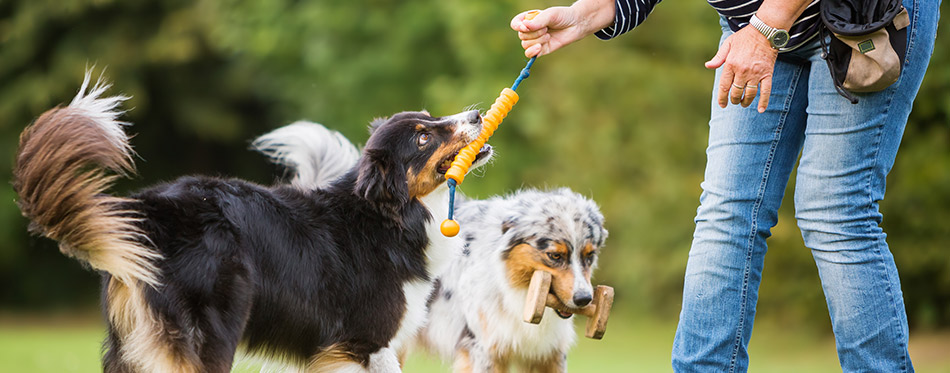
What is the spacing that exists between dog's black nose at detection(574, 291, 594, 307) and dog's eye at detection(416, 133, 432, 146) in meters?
0.96

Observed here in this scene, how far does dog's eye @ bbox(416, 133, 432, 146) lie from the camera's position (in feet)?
11.6

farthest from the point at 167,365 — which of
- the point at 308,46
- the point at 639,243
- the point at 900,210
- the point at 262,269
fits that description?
the point at 308,46

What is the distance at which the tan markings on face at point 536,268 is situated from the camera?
155 inches

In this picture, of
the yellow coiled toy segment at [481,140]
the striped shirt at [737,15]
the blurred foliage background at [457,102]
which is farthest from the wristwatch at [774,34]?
the blurred foliage background at [457,102]

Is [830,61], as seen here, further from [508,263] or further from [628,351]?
[628,351]

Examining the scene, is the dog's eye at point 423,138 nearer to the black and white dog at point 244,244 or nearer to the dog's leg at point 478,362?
the black and white dog at point 244,244

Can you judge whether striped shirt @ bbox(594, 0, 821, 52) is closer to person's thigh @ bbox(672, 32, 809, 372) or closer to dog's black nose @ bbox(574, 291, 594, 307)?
person's thigh @ bbox(672, 32, 809, 372)

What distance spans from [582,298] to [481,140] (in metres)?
0.85

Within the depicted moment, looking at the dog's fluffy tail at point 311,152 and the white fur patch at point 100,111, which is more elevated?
the dog's fluffy tail at point 311,152

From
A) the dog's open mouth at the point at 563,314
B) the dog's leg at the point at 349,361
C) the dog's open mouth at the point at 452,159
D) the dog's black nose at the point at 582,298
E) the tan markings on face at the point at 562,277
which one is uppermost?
the dog's open mouth at the point at 452,159

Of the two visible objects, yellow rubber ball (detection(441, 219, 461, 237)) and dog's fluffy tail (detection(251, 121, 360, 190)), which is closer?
yellow rubber ball (detection(441, 219, 461, 237))

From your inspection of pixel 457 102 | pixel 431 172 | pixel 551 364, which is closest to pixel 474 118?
pixel 431 172

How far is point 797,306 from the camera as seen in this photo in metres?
10.3

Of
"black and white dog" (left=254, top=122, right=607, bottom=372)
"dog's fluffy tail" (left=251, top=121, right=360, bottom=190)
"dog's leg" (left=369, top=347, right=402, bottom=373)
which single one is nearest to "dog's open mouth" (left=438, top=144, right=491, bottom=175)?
"black and white dog" (left=254, top=122, right=607, bottom=372)
